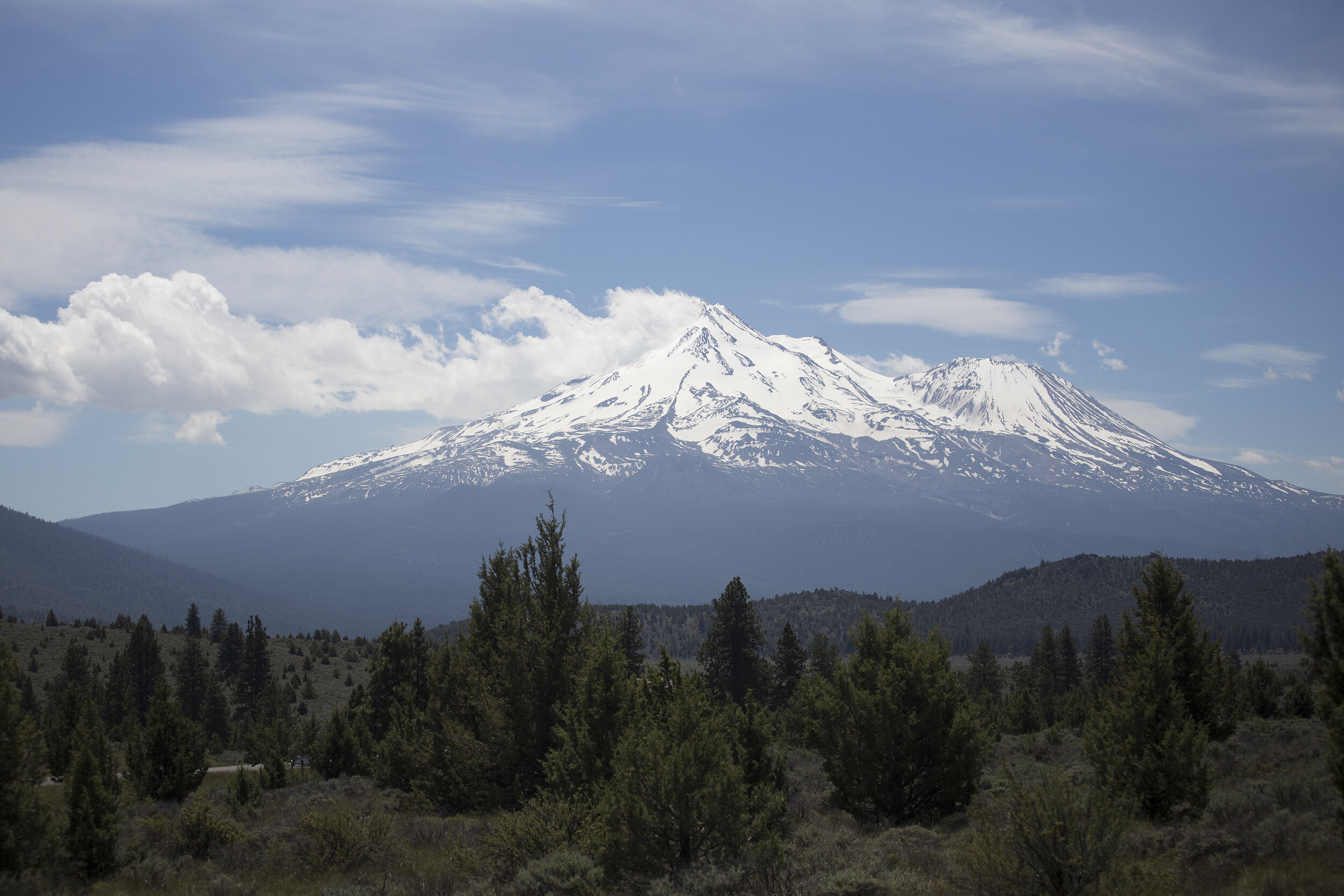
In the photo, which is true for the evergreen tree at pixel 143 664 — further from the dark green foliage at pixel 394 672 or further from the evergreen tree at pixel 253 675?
the dark green foliage at pixel 394 672

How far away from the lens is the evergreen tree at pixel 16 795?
437 inches

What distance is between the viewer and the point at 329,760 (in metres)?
32.4

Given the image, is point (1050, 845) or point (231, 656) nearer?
point (1050, 845)

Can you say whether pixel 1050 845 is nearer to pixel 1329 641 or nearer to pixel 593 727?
pixel 1329 641

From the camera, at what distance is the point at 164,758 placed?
75.8 ft

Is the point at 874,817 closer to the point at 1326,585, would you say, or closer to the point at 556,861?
the point at 556,861

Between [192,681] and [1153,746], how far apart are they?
60773 mm

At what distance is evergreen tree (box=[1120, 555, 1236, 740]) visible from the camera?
821 inches

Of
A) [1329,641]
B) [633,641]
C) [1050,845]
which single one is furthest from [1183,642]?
[633,641]

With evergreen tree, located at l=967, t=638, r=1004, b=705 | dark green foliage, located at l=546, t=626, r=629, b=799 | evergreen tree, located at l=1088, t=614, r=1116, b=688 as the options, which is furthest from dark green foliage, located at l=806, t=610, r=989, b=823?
evergreen tree, located at l=1088, t=614, r=1116, b=688

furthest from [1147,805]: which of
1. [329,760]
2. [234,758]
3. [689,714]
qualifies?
[234,758]

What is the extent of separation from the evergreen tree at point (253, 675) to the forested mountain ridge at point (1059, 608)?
10413 cm

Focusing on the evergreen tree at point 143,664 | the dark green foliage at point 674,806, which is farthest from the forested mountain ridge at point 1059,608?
the dark green foliage at point 674,806

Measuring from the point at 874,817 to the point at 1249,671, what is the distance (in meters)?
35.4
